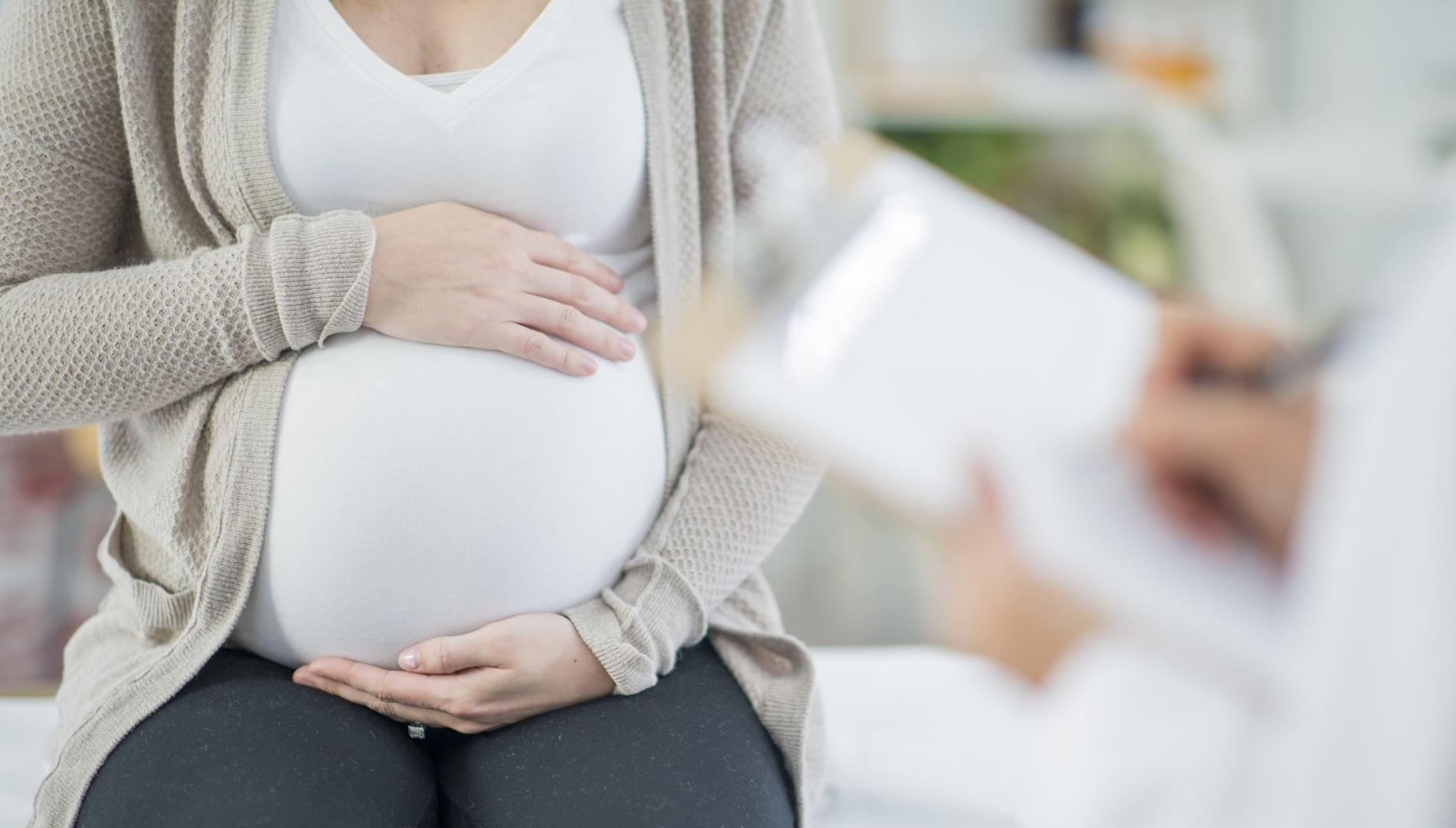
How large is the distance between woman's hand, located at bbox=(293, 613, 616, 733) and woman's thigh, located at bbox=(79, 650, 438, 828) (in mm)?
17

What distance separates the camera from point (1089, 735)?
0.32m

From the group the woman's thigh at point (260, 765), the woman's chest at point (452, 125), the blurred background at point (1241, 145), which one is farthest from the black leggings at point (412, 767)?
the woman's chest at point (452, 125)

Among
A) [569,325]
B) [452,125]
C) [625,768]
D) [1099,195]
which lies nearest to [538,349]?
[569,325]

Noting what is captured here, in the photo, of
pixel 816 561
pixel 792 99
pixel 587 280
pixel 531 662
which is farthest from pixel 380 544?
pixel 816 561

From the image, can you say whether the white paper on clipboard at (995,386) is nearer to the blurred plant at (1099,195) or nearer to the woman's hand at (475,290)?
the blurred plant at (1099,195)

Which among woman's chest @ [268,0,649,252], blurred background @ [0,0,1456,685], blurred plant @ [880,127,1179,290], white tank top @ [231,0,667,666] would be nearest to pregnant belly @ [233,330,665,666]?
white tank top @ [231,0,667,666]

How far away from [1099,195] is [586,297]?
423mm

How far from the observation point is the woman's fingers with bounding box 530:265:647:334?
757 millimetres

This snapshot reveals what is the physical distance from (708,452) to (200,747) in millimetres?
382

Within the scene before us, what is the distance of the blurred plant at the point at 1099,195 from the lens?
15.0 inches

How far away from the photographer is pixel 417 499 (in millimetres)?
712

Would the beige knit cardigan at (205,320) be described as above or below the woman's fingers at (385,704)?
above

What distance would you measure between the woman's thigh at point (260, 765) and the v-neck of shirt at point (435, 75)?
399 millimetres

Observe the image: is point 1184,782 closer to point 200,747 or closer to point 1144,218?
point 1144,218
